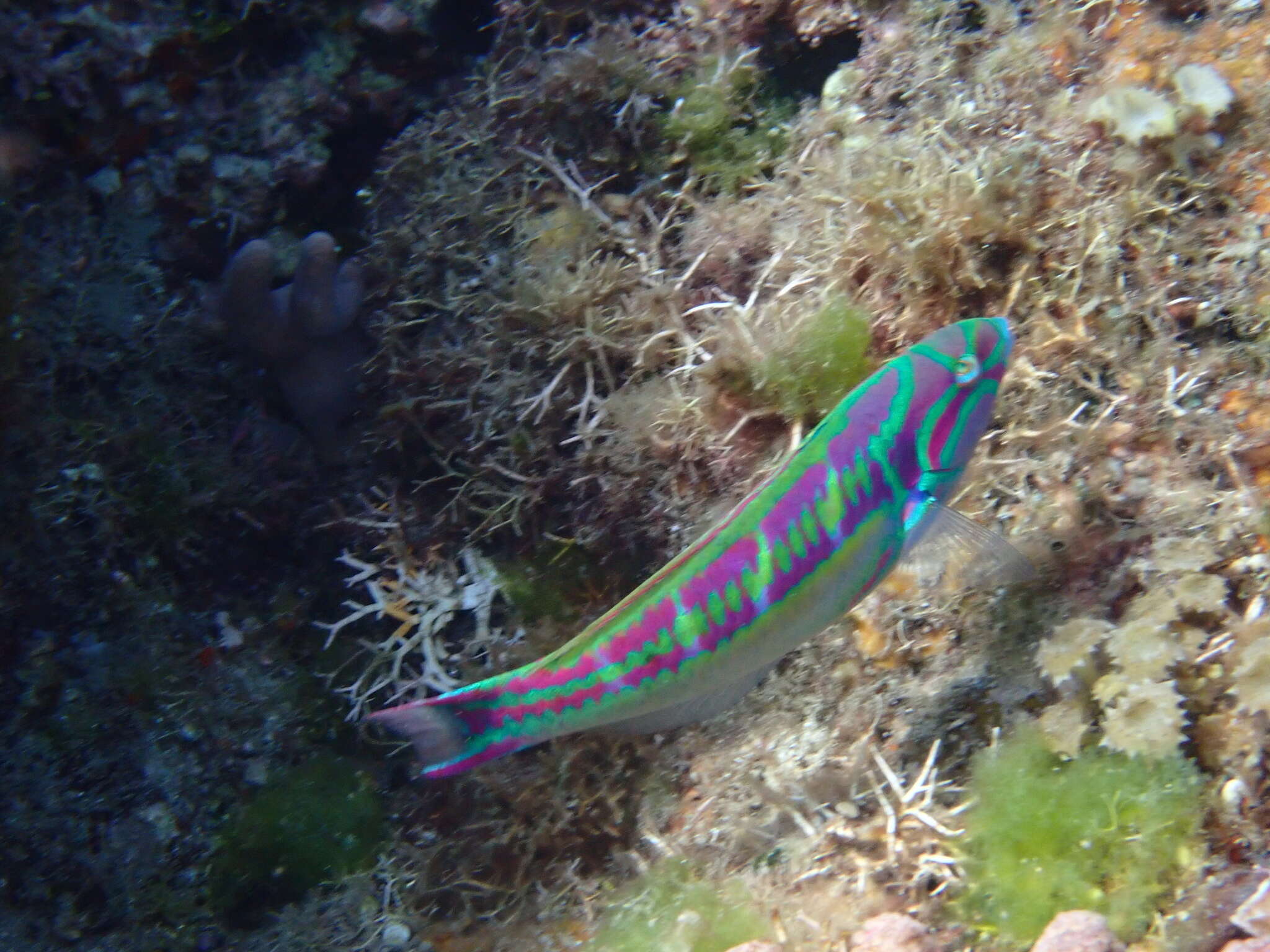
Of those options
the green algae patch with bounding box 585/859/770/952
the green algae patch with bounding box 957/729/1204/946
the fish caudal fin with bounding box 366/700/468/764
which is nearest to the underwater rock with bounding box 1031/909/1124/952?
the green algae patch with bounding box 957/729/1204/946

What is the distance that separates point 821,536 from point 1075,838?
4.07 feet

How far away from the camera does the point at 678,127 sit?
4188 mm

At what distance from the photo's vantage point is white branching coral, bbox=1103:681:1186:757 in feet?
7.80

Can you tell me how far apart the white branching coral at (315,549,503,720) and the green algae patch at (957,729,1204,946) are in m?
2.41

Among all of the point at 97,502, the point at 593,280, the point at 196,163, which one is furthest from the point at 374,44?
the point at 97,502

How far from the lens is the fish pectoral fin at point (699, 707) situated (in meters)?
2.70

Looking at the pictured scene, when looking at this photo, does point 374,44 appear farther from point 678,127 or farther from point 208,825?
point 208,825

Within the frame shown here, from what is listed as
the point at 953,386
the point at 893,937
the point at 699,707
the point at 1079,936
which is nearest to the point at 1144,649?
the point at 1079,936

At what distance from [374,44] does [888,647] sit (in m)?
4.58

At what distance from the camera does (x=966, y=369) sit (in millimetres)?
2328

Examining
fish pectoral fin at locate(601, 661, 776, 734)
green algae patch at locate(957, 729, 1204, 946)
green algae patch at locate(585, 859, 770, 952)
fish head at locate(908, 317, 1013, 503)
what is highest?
fish head at locate(908, 317, 1013, 503)

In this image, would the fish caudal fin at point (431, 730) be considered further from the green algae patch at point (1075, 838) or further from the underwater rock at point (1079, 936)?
the underwater rock at point (1079, 936)

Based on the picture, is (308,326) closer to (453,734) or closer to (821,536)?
(453,734)

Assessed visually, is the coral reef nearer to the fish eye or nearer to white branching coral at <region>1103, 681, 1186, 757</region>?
white branching coral at <region>1103, 681, 1186, 757</region>
